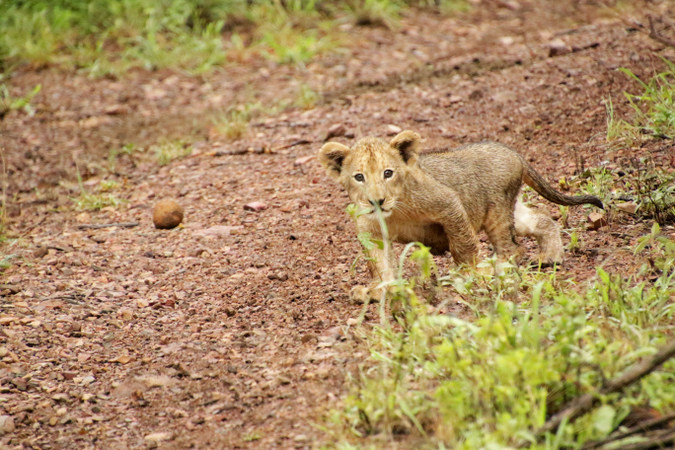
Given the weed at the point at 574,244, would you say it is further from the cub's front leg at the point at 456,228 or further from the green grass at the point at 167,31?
the green grass at the point at 167,31

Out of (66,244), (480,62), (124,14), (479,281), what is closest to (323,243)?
(479,281)

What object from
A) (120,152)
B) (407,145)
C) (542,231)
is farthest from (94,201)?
(542,231)

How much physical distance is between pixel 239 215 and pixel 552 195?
8.80ft

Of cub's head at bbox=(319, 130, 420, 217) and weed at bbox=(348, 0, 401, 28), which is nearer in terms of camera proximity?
cub's head at bbox=(319, 130, 420, 217)

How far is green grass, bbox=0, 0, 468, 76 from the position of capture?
10.9m

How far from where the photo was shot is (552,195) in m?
5.66

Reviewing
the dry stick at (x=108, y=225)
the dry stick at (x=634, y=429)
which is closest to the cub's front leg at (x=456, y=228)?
the dry stick at (x=634, y=429)

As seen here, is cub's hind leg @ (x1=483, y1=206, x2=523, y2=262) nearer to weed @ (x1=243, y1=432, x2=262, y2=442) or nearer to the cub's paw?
the cub's paw

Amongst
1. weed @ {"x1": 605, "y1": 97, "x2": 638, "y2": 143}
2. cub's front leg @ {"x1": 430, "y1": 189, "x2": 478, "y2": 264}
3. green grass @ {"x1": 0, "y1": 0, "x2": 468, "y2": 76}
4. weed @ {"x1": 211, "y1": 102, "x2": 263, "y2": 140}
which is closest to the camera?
cub's front leg @ {"x1": 430, "y1": 189, "x2": 478, "y2": 264}

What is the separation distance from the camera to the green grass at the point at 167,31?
10883mm

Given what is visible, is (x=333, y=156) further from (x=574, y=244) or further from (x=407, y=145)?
(x=574, y=244)

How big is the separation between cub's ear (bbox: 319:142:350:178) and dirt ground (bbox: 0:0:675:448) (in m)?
0.77

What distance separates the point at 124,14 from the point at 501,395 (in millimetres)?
9638

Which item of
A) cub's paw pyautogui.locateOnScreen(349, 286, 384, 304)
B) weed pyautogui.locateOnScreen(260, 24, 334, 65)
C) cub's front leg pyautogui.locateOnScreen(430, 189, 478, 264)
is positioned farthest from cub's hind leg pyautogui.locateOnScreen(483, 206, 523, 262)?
weed pyautogui.locateOnScreen(260, 24, 334, 65)
